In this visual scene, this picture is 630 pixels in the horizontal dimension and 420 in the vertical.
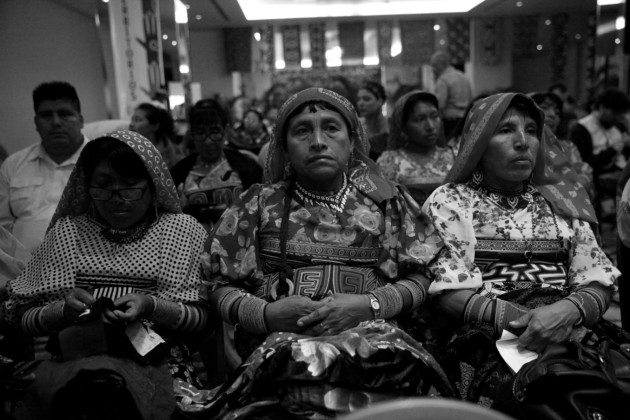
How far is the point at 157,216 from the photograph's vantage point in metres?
2.24

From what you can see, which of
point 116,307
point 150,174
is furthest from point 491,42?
point 116,307

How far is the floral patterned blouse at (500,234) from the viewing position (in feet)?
6.86

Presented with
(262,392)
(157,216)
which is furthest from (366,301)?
(157,216)

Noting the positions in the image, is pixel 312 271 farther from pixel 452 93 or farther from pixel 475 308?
pixel 452 93

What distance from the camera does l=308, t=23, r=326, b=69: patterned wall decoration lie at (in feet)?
47.4

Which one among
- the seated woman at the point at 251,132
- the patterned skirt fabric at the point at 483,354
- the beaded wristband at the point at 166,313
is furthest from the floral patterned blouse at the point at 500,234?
the seated woman at the point at 251,132

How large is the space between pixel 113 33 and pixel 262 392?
15.3 feet

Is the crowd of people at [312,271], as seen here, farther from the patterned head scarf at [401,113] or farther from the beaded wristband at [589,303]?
the patterned head scarf at [401,113]

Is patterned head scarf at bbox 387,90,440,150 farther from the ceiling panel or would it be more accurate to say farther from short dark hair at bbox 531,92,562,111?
the ceiling panel

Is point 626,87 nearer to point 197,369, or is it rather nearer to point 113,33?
point 113,33

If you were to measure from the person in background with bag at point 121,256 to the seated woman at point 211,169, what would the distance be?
1.47 m

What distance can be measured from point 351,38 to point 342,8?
1.14m

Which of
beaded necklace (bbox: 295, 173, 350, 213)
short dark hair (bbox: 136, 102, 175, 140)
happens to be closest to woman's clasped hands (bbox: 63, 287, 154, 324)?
beaded necklace (bbox: 295, 173, 350, 213)

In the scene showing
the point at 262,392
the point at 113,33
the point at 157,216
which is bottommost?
the point at 262,392
